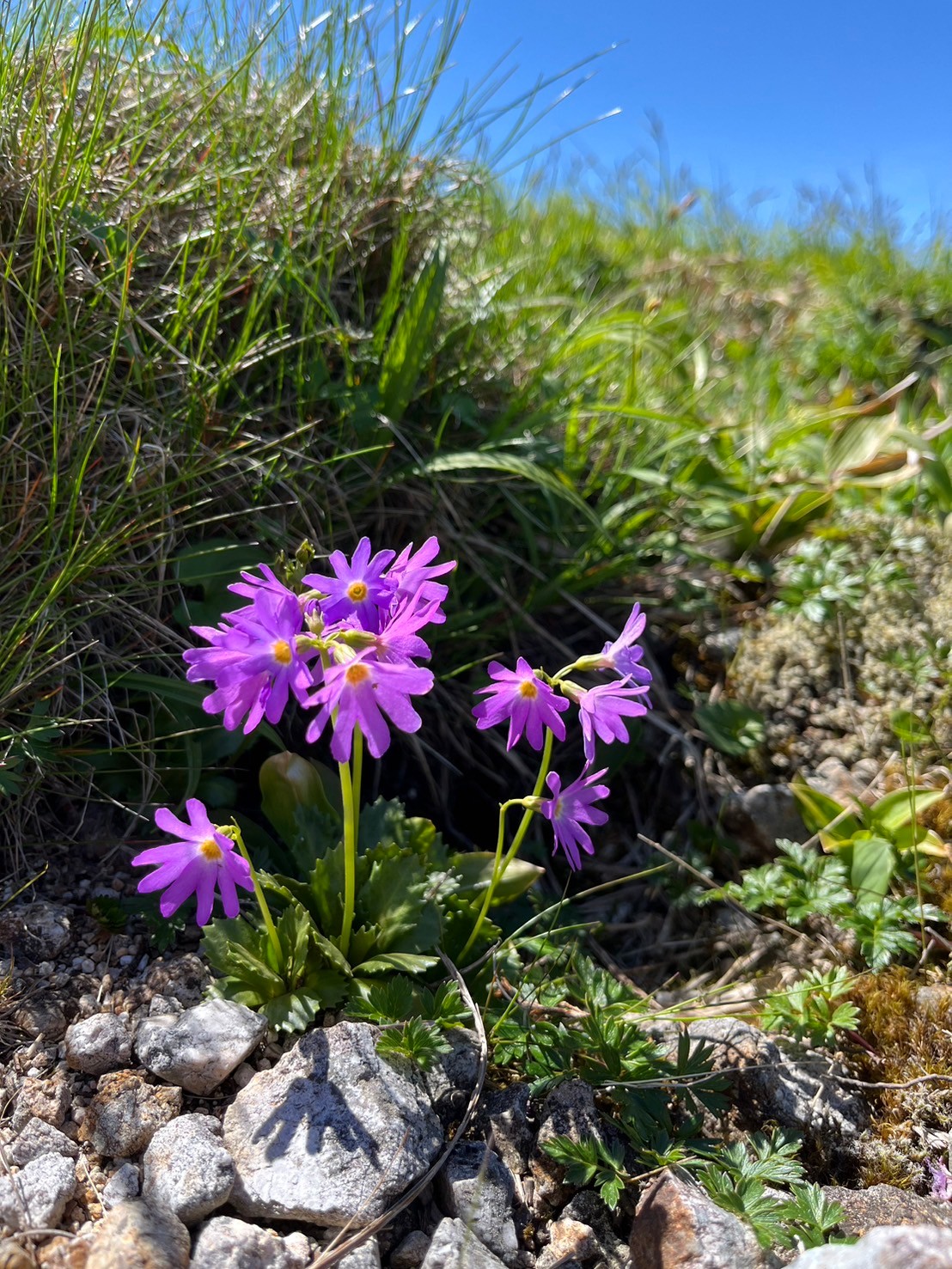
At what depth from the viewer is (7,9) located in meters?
2.21

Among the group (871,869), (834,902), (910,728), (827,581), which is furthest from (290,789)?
(827,581)

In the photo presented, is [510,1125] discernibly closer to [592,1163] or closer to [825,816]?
[592,1163]

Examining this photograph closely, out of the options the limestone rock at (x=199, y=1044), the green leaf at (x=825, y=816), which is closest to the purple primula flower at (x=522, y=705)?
the limestone rock at (x=199, y=1044)

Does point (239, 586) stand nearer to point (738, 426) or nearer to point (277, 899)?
point (277, 899)

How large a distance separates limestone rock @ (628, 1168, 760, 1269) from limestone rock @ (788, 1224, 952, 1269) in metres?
0.18

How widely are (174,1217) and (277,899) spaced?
0.62m

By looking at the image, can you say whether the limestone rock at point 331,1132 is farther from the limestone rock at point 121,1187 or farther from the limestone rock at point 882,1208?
the limestone rock at point 882,1208

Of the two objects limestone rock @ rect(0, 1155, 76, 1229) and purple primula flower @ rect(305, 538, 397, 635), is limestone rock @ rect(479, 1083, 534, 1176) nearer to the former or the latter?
limestone rock @ rect(0, 1155, 76, 1229)

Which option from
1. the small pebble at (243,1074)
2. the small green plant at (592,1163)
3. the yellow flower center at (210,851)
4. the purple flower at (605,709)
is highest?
the purple flower at (605,709)

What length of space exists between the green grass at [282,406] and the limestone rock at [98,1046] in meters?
0.38

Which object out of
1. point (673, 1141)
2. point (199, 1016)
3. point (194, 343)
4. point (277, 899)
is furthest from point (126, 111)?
point (673, 1141)

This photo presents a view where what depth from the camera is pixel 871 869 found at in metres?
2.17

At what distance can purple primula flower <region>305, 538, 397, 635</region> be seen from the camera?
1532 millimetres

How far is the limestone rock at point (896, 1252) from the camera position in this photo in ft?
3.84
